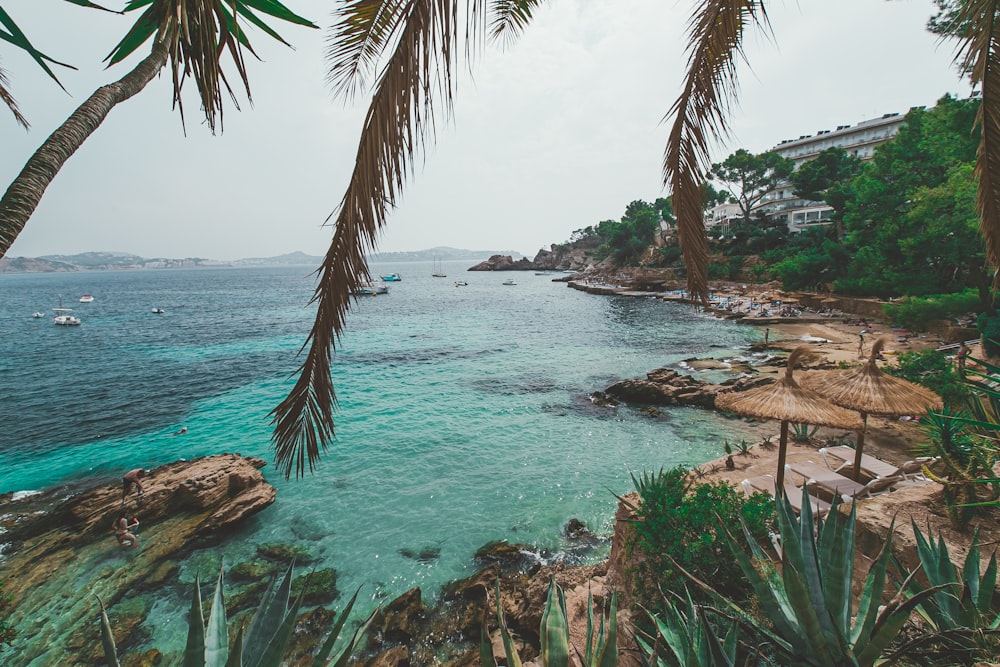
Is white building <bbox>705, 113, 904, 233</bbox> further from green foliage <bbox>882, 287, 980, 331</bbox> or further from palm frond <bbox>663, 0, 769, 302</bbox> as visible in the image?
palm frond <bbox>663, 0, 769, 302</bbox>

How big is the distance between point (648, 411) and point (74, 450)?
17.5 meters

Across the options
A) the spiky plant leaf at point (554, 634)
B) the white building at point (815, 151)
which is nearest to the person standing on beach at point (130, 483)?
the spiky plant leaf at point (554, 634)

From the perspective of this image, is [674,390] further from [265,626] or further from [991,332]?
[265,626]

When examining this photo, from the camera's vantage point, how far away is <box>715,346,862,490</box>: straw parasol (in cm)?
568

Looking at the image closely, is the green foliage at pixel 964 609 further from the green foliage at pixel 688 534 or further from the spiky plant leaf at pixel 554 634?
the spiky plant leaf at pixel 554 634

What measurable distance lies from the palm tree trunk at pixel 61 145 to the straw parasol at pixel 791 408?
22.7ft

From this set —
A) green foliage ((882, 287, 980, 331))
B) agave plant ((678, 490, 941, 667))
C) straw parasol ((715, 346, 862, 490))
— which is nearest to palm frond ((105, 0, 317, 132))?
agave plant ((678, 490, 941, 667))

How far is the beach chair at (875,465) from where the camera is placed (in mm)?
5715

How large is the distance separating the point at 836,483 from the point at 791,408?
49.8 inches

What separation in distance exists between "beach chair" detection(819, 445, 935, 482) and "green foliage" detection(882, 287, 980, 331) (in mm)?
17327

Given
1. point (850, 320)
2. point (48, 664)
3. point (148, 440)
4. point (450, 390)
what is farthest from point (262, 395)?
point (850, 320)

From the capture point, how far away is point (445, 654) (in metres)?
5.07

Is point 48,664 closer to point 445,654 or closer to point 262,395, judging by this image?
point 445,654

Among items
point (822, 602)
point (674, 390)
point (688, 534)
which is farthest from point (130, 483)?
point (674, 390)
